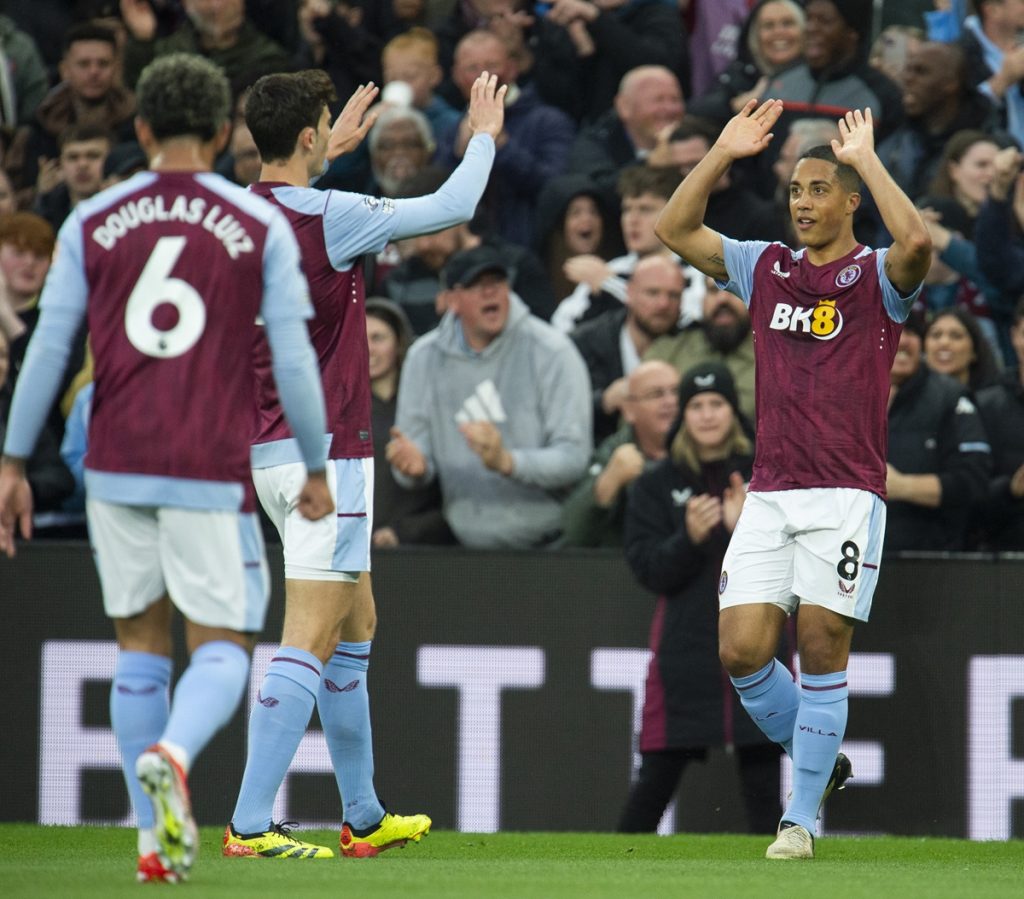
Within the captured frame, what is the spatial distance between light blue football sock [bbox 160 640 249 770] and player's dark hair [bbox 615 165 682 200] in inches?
236

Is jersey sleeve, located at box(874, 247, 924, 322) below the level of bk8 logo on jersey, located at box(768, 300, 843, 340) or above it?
above

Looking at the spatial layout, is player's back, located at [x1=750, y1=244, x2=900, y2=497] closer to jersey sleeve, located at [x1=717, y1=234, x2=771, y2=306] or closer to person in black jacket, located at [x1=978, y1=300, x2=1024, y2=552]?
jersey sleeve, located at [x1=717, y1=234, x2=771, y2=306]

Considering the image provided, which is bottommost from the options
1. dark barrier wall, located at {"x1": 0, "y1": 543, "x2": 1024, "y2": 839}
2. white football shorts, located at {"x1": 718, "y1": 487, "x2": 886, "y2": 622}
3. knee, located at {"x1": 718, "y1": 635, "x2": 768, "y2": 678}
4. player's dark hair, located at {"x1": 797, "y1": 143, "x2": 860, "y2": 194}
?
dark barrier wall, located at {"x1": 0, "y1": 543, "x2": 1024, "y2": 839}

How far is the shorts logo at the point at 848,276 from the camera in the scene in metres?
7.03

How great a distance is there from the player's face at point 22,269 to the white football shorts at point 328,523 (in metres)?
4.68

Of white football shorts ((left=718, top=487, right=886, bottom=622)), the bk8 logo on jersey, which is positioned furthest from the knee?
the bk8 logo on jersey

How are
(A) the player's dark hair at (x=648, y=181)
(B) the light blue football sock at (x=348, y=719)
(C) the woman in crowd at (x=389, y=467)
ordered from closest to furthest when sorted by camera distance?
(B) the light blue football sock at (x=348, y=719)
(C) the woman in crowd at (x=389, y=467)
(A) the player's dark hair at (x=648, y=181)

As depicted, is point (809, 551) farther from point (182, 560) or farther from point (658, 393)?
point (658, 393)

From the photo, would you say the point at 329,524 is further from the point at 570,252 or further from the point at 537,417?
the point at 570,252

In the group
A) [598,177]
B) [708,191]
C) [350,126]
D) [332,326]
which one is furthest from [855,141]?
[598,177]

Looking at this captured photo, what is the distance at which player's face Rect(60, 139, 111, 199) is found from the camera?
1195cm

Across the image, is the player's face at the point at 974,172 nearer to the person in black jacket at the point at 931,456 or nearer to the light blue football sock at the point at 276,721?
the person in black jacket at the point at 931,456

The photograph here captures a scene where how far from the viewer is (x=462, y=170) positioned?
6578 mm

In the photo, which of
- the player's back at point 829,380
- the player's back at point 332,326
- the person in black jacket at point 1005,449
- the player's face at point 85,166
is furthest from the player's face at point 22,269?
the person in black jacket at point 1005,449
